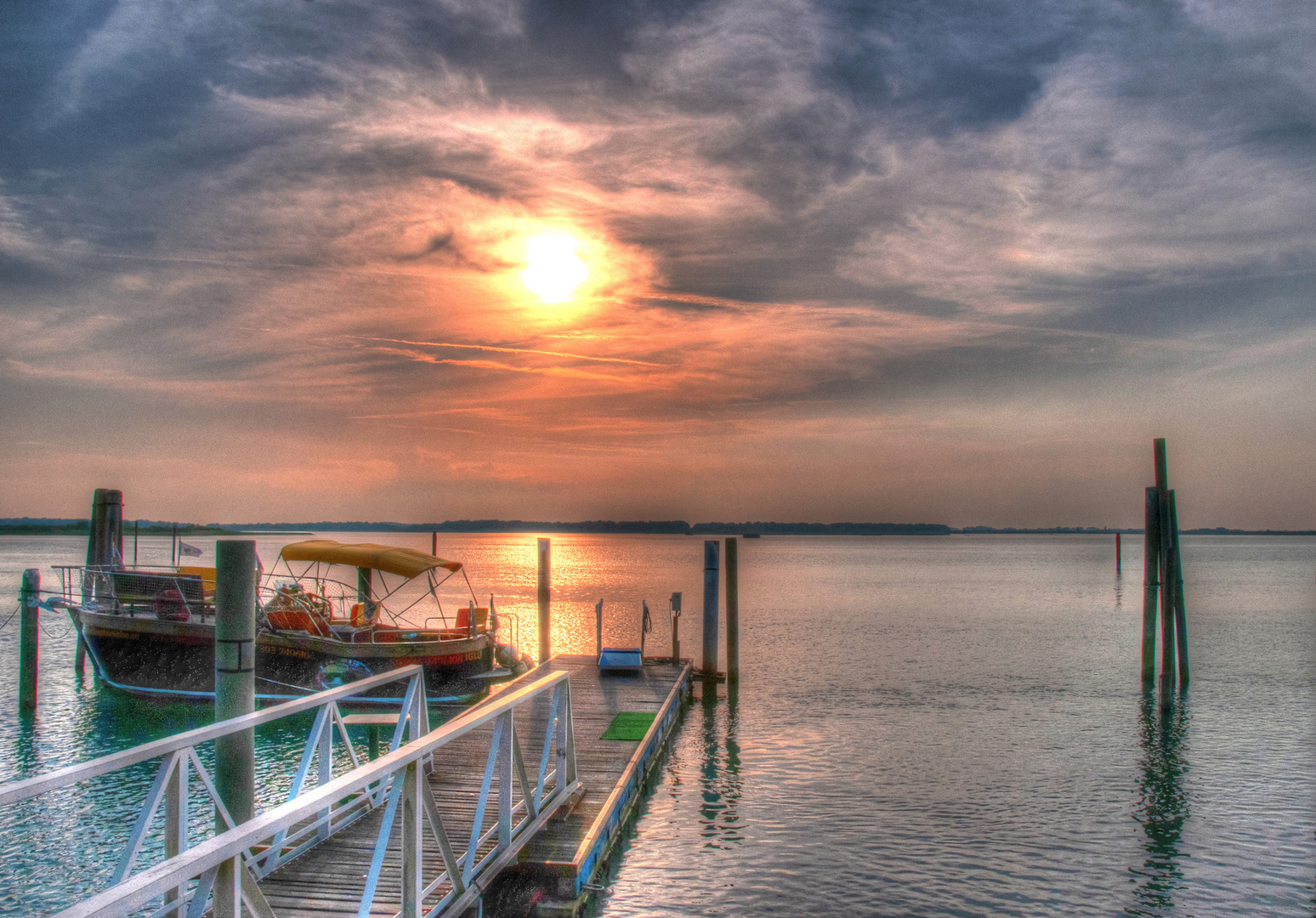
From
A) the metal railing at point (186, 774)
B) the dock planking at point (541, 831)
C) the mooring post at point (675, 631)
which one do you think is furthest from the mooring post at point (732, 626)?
the metal railing at point (186, 774)

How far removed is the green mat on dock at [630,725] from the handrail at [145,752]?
6.33 meters

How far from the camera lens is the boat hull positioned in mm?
19578

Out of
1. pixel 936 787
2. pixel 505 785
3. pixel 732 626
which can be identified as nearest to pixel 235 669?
pixel 505 785

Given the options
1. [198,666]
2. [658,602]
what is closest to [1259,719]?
[198,666]

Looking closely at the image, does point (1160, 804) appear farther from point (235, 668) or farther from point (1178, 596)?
point (235, 668)

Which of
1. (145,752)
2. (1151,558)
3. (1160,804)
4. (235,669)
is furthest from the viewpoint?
(1151,558)

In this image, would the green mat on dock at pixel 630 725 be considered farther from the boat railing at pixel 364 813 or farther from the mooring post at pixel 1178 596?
the mooring post at pixel 1178 596

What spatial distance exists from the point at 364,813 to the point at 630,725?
6.53 m

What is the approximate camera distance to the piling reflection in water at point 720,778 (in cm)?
1191

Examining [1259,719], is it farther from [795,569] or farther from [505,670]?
[795,569]

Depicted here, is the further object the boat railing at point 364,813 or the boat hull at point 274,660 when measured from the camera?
the boat hull at point 274,660

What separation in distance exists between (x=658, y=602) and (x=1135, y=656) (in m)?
31.1

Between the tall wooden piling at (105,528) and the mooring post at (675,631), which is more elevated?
the tall wooden piling at (105,528)

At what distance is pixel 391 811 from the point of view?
238 inches
